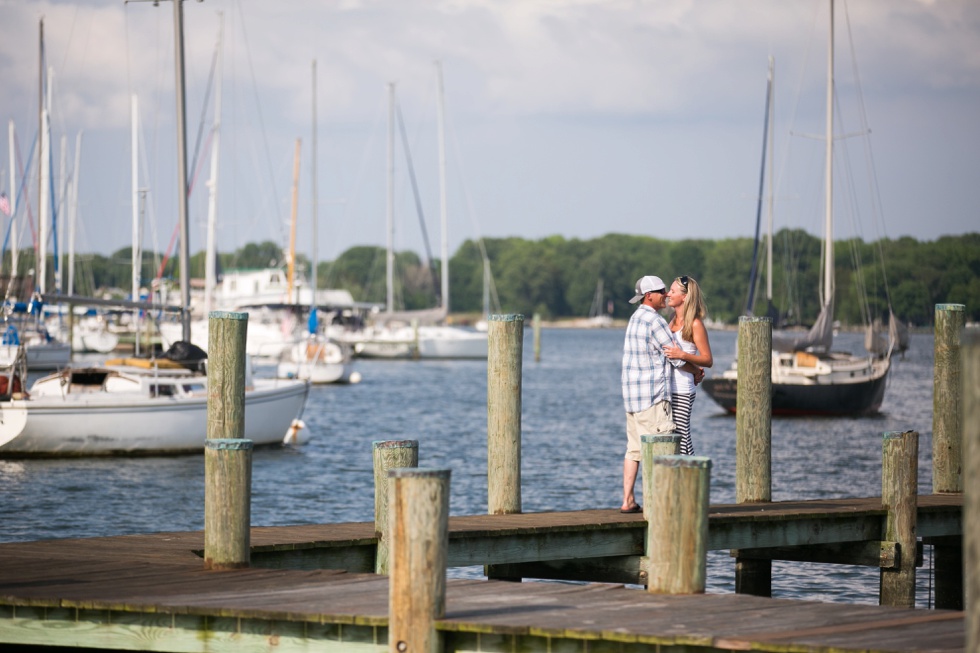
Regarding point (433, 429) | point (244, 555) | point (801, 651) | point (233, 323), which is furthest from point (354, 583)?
point (433, 429)

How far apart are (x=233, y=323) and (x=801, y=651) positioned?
591 cm

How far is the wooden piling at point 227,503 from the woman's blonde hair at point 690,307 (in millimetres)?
3403

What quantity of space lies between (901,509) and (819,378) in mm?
25108

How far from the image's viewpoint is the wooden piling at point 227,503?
781 centimetres

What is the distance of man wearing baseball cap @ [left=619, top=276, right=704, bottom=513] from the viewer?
9.39 meters

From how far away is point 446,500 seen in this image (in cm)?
617

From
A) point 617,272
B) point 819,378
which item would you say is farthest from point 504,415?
point 617,272

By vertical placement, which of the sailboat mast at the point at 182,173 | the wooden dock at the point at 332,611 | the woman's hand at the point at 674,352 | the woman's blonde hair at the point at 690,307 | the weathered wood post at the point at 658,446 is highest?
the sailboat mast at the point at 182,173

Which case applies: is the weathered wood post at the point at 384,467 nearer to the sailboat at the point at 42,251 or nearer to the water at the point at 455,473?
the water at the point at 455,473

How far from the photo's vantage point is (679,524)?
22.3 feet

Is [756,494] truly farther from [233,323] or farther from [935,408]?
[233,323]

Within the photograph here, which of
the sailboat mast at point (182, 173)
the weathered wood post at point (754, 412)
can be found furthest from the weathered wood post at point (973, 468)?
the sailboat mast at point (182, 173)

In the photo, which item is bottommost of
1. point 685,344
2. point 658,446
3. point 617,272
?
point 658,446

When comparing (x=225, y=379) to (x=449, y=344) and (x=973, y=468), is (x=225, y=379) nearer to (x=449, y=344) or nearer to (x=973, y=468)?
(x=973, y=468)
